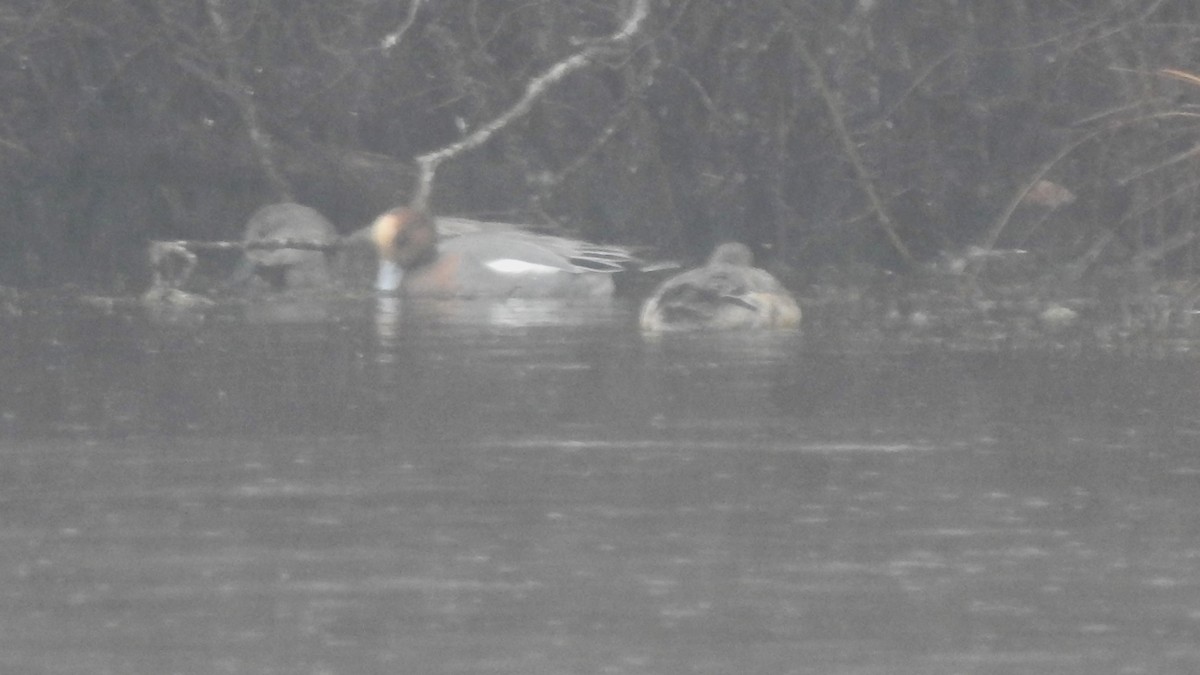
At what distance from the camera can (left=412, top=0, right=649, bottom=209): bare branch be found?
392 inches

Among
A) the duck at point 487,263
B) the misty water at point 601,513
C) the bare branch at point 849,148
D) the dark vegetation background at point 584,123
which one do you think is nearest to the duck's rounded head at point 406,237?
the duck at point 487,263

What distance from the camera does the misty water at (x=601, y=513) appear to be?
3.37 meters

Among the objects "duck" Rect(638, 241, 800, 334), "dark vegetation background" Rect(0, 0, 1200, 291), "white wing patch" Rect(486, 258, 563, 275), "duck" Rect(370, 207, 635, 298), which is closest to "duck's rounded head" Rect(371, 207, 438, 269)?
"duck" Rect(370, 207, 635, 298)

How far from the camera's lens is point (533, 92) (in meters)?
10.1

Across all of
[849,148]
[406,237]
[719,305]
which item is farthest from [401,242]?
[719,305]

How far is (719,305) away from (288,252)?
2.69 meters

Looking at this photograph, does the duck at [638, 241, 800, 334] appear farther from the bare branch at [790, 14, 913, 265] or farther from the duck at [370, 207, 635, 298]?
the duck at [370, 207, 635, 298]

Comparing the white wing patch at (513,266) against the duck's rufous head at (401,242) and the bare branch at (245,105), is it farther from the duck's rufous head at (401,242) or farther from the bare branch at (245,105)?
the bare branch at (245,105)

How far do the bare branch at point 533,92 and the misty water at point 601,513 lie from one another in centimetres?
318

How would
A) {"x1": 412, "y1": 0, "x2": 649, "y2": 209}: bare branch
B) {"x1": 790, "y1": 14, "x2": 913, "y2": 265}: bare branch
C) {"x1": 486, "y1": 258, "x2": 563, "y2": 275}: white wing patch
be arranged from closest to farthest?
{"x1": 790, "y1": 14, "x2": 913, "y2": 265}: bare branch
{"x1": 412, "y1": 0, "x2": 649, "y2": 209}: bare branch
{"x1": 486, "y1": 258, "x2": 563, "y2": 275}: white wing patch

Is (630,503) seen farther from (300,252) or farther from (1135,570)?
(300,252)

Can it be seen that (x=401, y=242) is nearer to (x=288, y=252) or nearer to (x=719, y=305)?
→ (x=288, y=252)

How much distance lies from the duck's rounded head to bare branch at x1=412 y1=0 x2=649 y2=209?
0.52 feet

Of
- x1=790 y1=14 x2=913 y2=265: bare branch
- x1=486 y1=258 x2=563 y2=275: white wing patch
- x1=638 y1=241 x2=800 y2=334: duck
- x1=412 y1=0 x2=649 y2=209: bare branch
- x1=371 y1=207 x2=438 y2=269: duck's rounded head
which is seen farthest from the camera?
x1=371 y1=207 x2=438 y2=269: duck's rounded head
